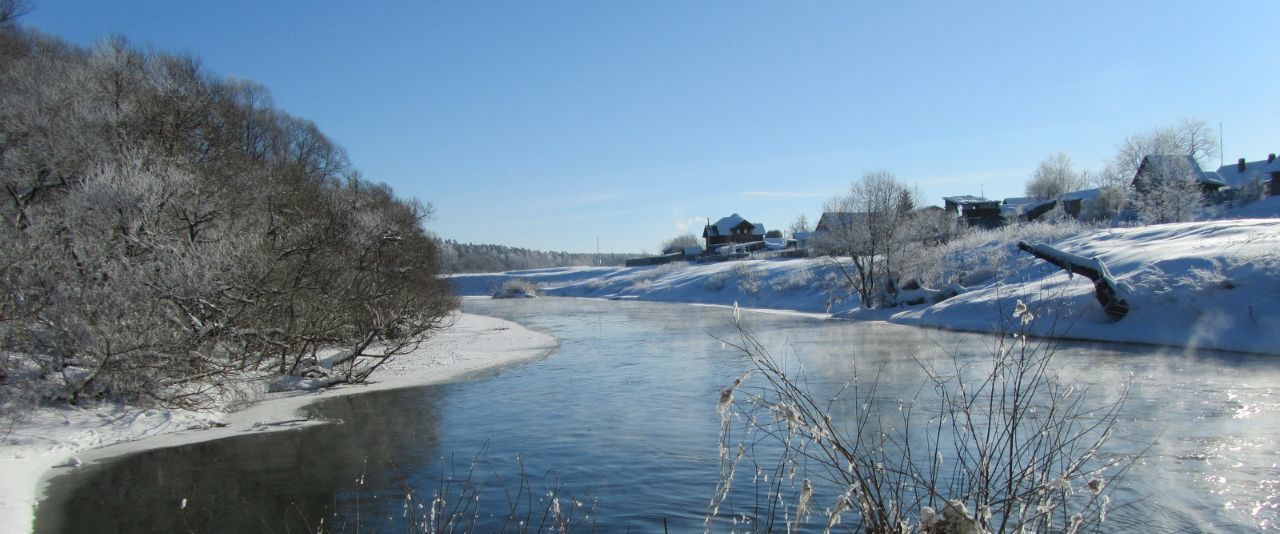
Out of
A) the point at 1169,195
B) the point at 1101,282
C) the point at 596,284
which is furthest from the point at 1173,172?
the point at 596,284

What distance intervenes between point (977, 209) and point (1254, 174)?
21577 mm

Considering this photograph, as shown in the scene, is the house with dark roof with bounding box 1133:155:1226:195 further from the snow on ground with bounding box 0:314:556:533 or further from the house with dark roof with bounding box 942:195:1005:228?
the snow on ground with bounding box 0:314:556:533

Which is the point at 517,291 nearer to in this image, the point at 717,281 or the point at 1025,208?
the point at 717,281

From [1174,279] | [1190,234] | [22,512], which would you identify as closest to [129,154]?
[22,512]

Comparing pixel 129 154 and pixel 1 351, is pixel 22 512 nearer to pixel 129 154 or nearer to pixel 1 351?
pixel 1 351

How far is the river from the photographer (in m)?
8.87

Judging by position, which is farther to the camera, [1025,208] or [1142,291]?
[1025,208]

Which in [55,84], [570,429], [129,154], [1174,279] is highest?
[55,84]

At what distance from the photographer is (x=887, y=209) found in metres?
44.1

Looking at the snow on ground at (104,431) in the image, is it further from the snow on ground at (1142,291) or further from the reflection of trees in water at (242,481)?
the snow on ground at (1142,291)

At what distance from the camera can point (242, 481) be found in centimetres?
1067

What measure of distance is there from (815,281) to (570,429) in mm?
41443

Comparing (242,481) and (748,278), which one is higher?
(748,278)

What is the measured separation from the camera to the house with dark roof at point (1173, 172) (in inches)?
2285
